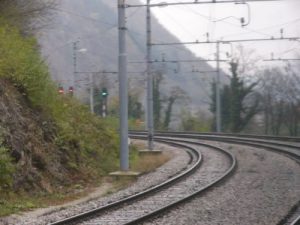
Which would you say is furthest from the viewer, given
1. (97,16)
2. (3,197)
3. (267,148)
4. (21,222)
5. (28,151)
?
(97,16)

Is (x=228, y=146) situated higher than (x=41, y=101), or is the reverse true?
(x=41, y=101)

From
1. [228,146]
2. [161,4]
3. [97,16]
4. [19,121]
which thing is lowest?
[228,146]

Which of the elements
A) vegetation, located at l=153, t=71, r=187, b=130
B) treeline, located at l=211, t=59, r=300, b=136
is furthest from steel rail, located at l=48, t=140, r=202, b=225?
vegetation, located at l=153, t=71, r=187, b=130

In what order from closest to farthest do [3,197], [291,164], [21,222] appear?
[21,222], [3,197], [291,164]

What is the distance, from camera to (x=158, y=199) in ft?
54.6

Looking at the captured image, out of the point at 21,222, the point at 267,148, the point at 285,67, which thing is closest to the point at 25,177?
the point at 21,222

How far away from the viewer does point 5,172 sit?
52.7 feet

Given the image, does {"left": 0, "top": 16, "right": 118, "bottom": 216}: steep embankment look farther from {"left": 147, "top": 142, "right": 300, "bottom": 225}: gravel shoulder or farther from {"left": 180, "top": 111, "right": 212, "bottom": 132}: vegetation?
{"left": 180, "top": 111, "right": 212, "bottom": 132}: vegetation

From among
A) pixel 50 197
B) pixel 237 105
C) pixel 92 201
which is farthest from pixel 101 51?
pixel 92 201

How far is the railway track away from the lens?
13.5 m

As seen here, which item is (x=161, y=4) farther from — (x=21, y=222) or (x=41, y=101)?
(x=21, y=222)

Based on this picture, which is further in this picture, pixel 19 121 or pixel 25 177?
pixel 19 121

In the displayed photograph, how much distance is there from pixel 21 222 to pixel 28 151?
5.30 metres

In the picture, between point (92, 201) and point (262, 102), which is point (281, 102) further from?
point (92, 201)
